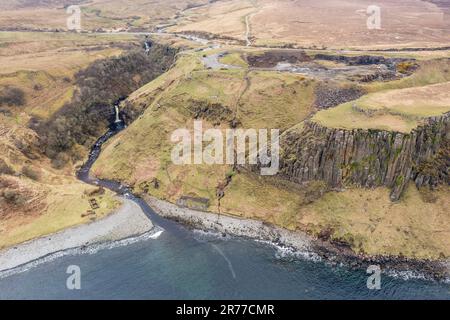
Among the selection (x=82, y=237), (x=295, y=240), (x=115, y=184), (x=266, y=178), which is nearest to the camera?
(x=295, y=240)

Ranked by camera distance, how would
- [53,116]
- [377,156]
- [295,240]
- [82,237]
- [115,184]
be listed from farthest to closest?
Result: [53,116], [115,184], [82,237], [377,156], [295,240]

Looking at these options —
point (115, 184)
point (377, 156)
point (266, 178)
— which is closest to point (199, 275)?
point (266, 178)

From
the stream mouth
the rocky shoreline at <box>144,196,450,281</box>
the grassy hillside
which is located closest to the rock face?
the rocky shoreline at <box>144,196,450,281</box>

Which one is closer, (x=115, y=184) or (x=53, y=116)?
(x=115, y=184)

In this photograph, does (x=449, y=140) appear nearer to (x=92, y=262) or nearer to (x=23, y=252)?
Answer: (x=92, y=262)

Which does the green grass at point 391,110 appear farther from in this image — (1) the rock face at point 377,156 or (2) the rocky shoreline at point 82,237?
(2) the rocky shoreline at point 82,237

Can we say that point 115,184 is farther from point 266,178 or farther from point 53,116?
point 266,178
